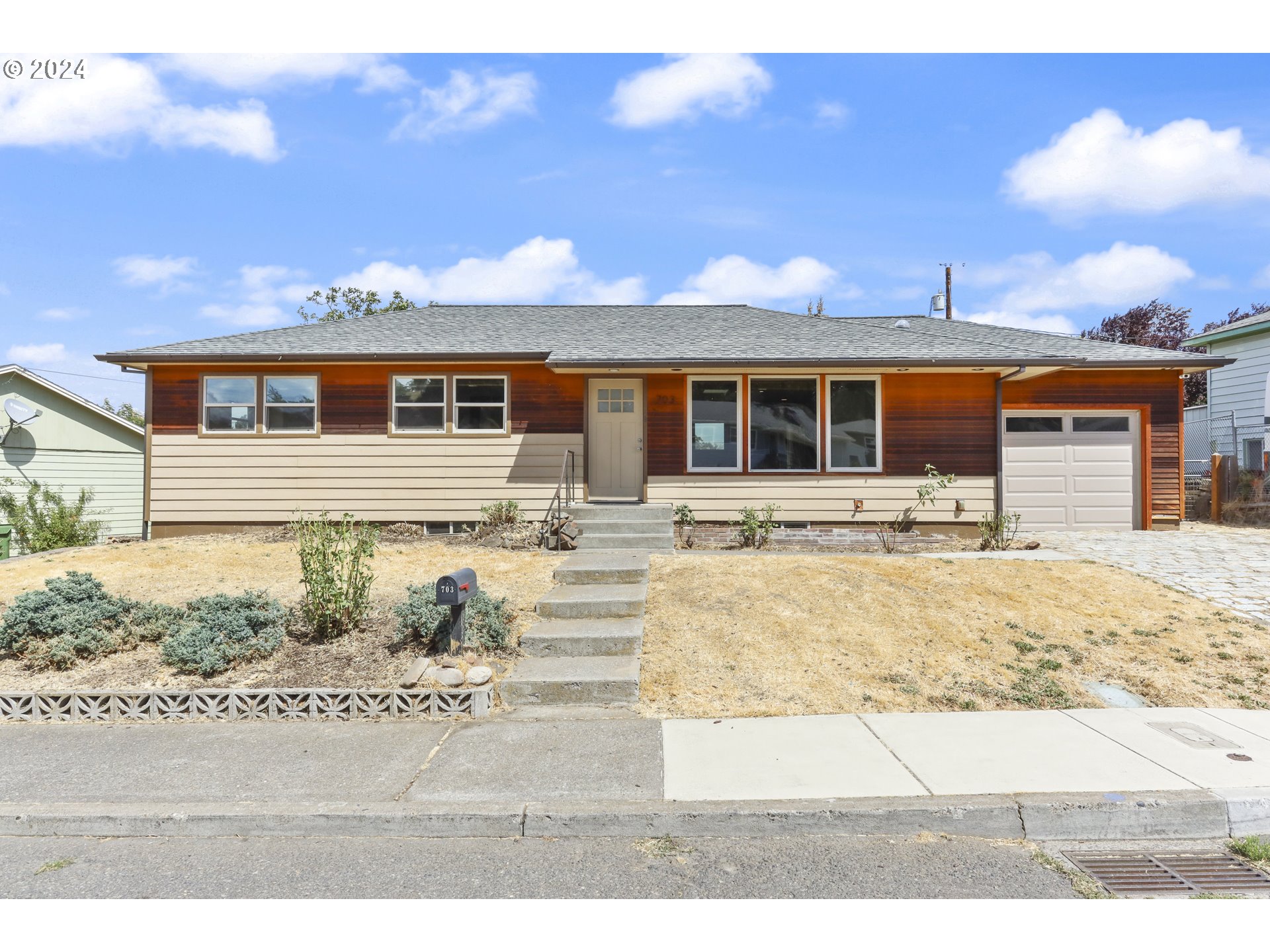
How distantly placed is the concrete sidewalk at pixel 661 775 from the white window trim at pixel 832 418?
711 cm

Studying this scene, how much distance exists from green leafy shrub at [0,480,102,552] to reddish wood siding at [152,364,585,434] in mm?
4610

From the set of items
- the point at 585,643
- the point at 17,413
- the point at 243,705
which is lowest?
the point at 243,705

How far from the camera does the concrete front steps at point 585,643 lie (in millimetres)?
5508

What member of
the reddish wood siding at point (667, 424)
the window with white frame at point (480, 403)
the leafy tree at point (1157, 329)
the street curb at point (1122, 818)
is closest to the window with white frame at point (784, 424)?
the reddish wood siding at point (667, 424)

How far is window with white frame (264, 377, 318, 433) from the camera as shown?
12.5m

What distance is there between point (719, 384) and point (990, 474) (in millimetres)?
4651

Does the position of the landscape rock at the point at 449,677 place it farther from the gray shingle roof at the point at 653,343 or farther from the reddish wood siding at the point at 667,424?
the reddish wood siding at the point at 667,424

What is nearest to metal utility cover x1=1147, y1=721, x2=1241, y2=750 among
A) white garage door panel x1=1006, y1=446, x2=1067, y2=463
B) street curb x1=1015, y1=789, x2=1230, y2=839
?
street curb x1=1015, y1=789, x2=1230, y2=839

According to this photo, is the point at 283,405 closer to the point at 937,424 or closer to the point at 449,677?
the point at 449,677

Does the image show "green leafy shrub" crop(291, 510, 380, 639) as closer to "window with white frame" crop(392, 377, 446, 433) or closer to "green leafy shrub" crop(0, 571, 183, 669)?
"green leafy shrub" crop(0, 571, 183, 669)

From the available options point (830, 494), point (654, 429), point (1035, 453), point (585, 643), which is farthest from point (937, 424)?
point (585, 643)

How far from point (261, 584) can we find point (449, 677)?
150 inches

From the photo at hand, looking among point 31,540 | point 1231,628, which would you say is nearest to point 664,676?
point 1231,628

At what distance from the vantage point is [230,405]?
1257 centimetres
